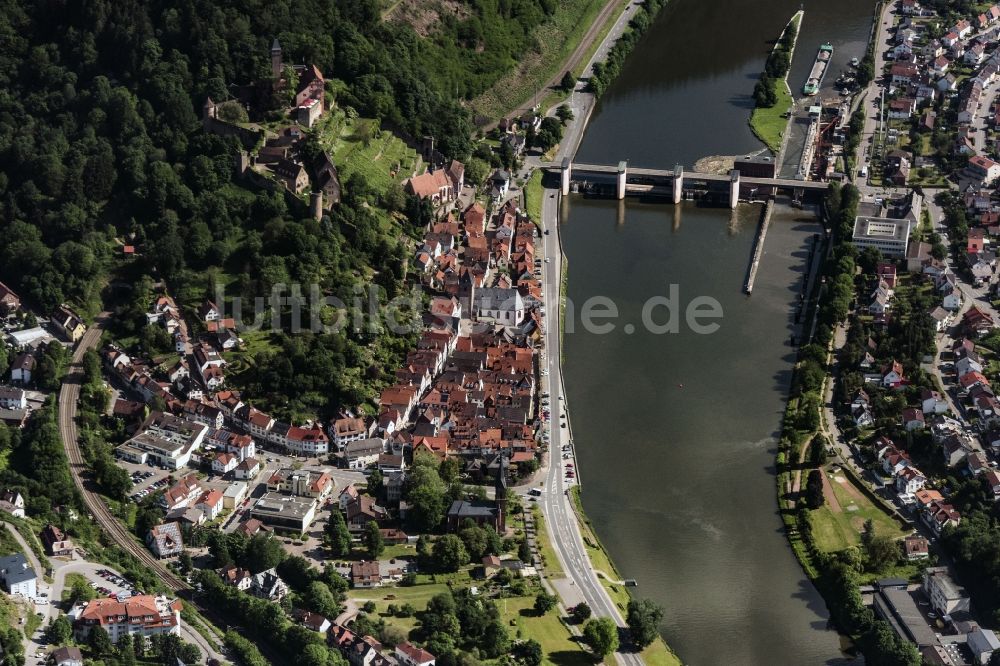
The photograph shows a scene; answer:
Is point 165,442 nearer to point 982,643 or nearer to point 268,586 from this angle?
point 268,586

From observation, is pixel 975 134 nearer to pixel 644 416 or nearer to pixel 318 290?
pixel 644 416

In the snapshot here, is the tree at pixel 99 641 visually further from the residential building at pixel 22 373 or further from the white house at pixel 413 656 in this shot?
the residential building at pixel 22 373

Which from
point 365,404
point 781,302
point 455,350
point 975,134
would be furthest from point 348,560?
point 975,134

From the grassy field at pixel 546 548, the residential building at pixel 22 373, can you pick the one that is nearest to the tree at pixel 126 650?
the grassy field at pixel 546 548

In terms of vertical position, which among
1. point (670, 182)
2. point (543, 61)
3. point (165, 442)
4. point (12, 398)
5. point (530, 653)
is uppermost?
point (543, 61)

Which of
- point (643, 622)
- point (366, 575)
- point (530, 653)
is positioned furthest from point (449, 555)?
point (643, 622)

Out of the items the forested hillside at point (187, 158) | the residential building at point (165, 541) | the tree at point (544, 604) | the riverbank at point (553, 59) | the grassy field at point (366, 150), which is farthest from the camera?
the riverbank at point (553, 59)

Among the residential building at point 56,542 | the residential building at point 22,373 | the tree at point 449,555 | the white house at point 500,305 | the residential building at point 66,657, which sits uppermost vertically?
the white house at point 500,305
